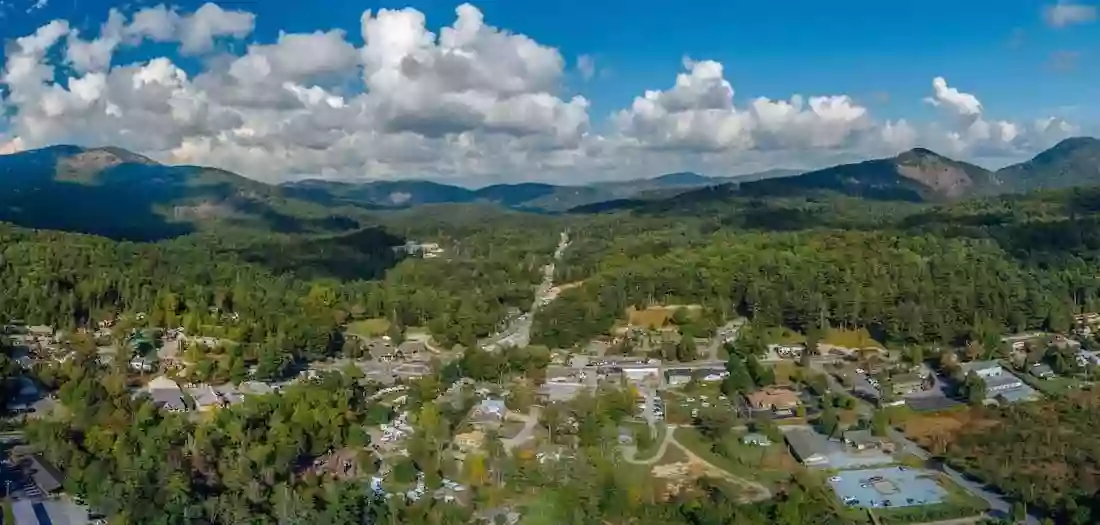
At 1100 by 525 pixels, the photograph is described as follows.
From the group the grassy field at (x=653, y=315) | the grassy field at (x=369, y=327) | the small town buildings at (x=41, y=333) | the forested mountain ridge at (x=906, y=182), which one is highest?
the forested mountain ridge at (x=906, y=182)

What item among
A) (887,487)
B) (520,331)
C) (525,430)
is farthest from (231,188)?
(887,487)

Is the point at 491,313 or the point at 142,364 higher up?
the point at 491,313

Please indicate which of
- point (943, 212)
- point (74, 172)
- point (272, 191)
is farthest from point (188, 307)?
point (74, 172)

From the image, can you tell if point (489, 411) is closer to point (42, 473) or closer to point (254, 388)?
point (254, 388)

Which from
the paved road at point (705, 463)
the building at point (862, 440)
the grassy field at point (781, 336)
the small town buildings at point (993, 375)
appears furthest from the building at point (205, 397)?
the small town buildings at point (993, 375)

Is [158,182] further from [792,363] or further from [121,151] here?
[792,363]

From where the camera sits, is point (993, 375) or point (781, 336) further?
point (781, 336)

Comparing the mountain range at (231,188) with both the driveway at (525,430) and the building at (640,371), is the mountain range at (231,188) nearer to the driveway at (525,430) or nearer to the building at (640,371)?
the building at (640,371)
